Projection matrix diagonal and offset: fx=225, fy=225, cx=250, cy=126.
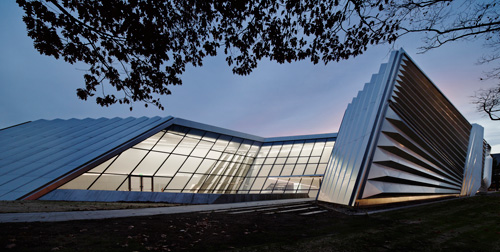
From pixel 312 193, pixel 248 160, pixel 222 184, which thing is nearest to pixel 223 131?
pixel 248 160

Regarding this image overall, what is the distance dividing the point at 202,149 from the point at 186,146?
2.10 metres

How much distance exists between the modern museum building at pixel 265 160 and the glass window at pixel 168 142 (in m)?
0.11

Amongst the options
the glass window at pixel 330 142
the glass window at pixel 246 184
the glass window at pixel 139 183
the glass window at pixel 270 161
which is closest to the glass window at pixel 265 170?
the glass window at pixel 270 161

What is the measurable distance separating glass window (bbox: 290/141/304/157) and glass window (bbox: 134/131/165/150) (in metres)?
17.1

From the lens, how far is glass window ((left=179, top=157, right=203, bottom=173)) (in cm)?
2283

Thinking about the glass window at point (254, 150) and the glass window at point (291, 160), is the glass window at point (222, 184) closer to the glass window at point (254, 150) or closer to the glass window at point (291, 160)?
the glass window at point (254, 150)

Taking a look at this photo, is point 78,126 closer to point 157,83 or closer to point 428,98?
point 157,83

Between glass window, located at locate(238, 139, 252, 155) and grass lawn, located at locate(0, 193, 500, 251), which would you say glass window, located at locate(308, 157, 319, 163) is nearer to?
glass window, located at locate(238, 139, 252, 155)

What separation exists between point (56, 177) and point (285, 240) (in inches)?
640

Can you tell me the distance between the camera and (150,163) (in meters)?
20.2

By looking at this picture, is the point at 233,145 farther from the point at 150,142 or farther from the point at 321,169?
the point at 321,169

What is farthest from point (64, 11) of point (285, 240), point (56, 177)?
point (56, 177)

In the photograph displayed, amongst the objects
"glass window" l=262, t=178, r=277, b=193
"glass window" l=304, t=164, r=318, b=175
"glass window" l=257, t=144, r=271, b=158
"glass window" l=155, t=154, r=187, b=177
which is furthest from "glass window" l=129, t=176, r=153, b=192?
"glass window" l=304, t=164, r=318, b=175

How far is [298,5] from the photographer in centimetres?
622
